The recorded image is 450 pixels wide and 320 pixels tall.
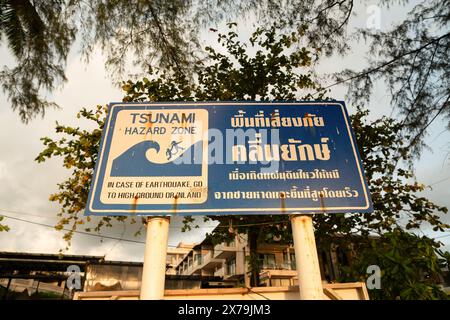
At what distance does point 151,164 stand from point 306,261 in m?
1.75

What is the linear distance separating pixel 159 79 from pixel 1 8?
384 cm

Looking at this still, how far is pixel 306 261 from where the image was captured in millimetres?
2424

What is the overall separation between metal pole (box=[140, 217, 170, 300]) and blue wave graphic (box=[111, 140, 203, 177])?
18.6 inches

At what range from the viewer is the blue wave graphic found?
275 cm

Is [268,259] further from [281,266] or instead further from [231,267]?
[231,267]

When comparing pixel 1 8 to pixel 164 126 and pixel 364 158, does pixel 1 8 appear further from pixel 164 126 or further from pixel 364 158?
pixel 364 158

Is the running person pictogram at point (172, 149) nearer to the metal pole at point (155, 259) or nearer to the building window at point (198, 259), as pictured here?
the metal pole at point (155, 259)

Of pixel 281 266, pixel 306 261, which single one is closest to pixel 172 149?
pixel 306 261

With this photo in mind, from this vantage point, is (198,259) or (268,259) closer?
(268,259)

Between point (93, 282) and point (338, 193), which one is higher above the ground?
point (93, 282)

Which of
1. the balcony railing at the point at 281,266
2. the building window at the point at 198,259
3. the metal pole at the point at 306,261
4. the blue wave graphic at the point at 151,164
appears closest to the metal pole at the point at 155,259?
the blue wave graphic at the point at 151,164

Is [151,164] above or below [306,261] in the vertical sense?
above
